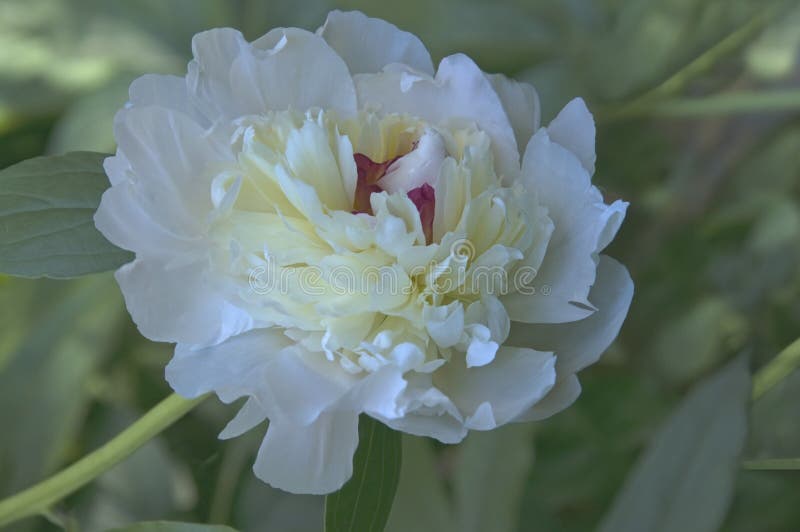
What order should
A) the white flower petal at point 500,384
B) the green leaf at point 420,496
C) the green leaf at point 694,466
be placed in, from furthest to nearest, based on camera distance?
the green leaf at point 420,496, the green leaf at point 694,466, the white flower petal at point 500,384

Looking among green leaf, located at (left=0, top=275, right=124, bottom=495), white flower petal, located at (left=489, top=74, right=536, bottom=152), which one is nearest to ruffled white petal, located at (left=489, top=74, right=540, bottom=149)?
white flower petal, located at (left=489, top=74, right=536, bottom=152)

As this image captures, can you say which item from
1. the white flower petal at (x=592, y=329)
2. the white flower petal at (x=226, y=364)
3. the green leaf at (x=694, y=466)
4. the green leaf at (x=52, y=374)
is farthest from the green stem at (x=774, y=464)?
the green leaf at (x=52, y=374)

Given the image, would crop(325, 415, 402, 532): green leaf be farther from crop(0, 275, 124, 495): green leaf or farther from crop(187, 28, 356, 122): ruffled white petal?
crop(0, 275, 124, 495): green leaf

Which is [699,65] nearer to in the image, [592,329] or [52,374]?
[592,329]

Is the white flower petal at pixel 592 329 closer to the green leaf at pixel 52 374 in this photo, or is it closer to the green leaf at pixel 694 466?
the green leaf at pixel 694 466

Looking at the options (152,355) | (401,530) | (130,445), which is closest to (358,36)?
(130,445)

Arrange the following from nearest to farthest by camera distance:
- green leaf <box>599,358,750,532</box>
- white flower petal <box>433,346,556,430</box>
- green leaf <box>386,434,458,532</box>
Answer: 1. white flower petal <box>433,346,556,430</box>
2. green leaf <box>599,358,750,532</box>
3. green leaf <box>386,434,458,532</box>

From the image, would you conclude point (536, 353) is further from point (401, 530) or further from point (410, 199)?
point (401, 530)
